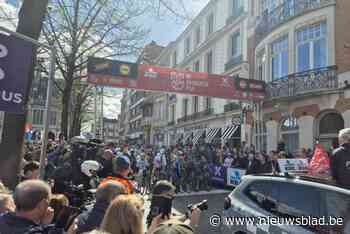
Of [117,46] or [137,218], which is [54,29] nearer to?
[117,46]

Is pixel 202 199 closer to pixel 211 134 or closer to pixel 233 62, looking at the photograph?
pixel 211 134

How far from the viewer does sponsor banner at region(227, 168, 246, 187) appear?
1334cm

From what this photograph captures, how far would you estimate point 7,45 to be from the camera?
146 inches

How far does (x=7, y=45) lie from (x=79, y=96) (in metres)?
20.5

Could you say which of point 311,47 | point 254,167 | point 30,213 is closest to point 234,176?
point 254,167

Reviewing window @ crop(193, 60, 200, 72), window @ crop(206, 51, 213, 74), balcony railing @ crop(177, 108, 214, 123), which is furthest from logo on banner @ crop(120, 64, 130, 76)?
window @ crop(193, 60, 200, 72)

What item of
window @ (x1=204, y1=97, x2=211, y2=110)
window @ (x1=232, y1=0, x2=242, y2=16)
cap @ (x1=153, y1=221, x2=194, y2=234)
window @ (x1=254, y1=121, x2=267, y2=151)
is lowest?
cap @ (x1=153, y1=221, x2=194, y2=234)

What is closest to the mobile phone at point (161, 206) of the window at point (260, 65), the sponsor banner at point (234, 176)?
the sponsor banner at point (234, 176)

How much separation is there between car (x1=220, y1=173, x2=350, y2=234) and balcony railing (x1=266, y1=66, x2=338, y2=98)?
449 inches

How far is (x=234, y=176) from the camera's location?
539 inches

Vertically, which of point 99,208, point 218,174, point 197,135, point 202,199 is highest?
point 197,135

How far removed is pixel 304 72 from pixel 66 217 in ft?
49.6

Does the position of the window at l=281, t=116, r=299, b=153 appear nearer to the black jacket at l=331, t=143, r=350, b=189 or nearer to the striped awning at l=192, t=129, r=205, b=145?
the striped awning at l=192, t=129, r=205, b=145

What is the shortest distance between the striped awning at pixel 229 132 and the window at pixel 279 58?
19.3 ft
